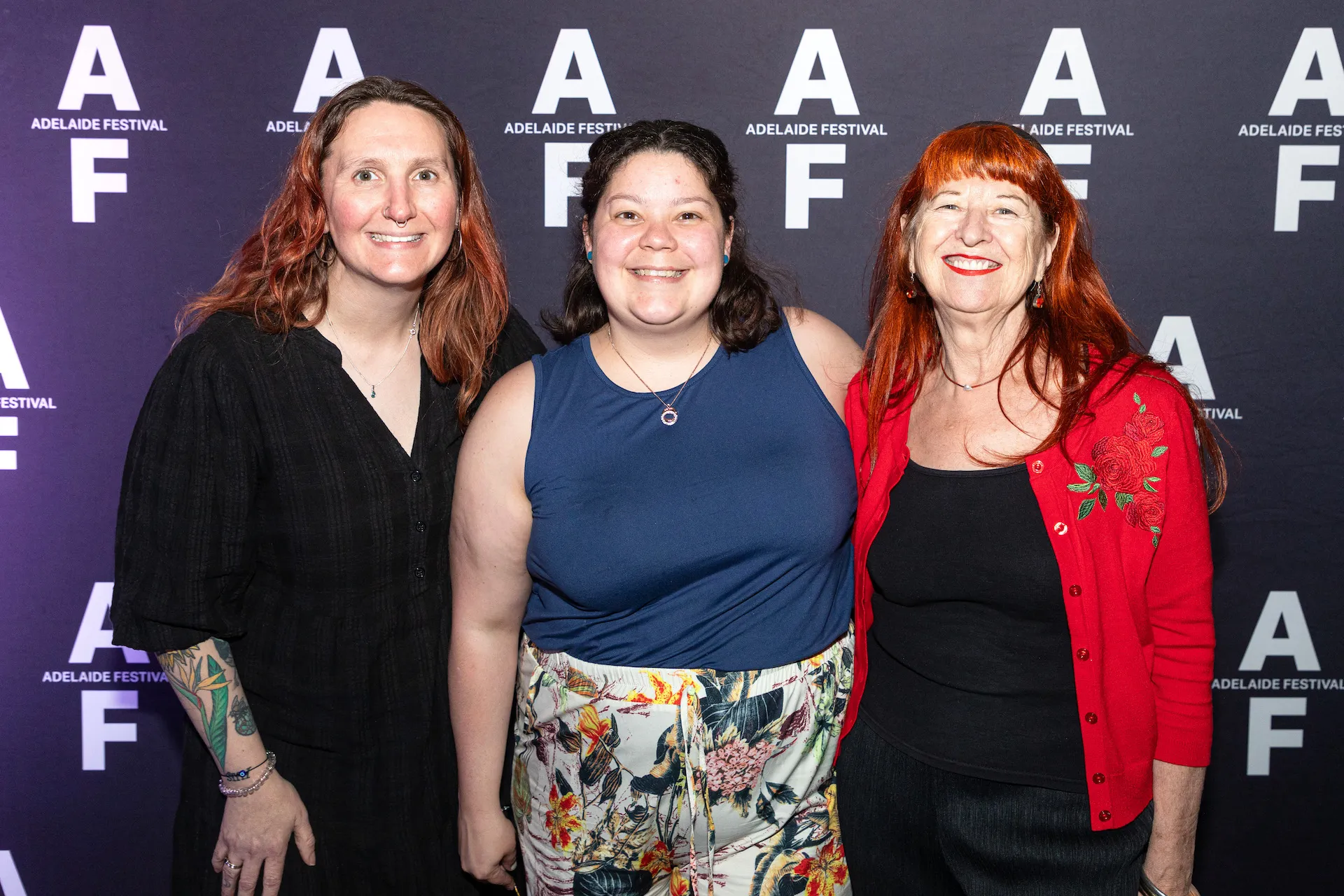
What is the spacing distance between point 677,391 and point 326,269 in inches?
24.5

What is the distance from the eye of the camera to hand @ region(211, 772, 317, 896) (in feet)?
4.91

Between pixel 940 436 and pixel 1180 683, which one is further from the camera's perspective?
pixel 940 436

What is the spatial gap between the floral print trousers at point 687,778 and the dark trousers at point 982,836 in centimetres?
10

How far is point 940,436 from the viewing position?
1.44 meters

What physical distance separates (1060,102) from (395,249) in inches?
58.2

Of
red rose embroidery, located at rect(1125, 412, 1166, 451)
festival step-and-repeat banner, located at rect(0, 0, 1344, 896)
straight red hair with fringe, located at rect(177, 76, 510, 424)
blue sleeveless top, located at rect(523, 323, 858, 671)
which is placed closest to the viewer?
red rose embroidery, located at rect(1125, 412, 1166, 451)

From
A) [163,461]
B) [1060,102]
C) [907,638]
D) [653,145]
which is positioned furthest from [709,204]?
[1060,102]

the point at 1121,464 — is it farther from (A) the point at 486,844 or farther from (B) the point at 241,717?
(B) the point at 241,717

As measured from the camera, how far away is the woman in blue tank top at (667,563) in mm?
1406

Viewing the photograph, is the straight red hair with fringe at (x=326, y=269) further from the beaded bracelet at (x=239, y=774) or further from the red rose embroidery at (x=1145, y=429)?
the red rose embroidery at (x=1145, y=429)

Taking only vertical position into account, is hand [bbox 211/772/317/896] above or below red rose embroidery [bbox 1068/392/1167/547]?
below

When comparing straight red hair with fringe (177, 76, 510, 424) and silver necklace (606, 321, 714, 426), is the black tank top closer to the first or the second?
silver necklace (606, 321, 714, 426)

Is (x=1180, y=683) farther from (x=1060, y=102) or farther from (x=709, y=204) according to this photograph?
(x=1060, y=102)

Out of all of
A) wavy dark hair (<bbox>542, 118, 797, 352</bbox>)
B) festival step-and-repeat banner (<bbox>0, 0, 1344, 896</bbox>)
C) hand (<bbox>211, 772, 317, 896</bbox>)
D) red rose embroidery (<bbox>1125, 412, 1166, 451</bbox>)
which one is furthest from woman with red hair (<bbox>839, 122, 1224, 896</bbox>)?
hand (<bbox>211, 772, 317, 896</bbox>)
